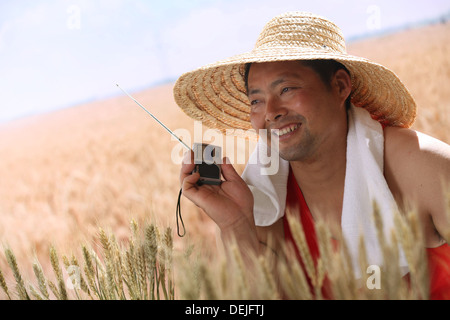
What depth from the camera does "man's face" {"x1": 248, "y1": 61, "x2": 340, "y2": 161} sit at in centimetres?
113

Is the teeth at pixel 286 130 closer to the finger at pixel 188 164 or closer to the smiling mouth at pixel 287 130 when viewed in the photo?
the smiling mouth at pixel 287 130

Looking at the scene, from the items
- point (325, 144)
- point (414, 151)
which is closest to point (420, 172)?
point (414, 151)

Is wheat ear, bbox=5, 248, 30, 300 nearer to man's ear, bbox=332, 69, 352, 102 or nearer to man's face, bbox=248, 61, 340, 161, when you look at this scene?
man's face, bbox=248, 61, 340, 161

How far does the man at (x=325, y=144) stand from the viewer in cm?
106

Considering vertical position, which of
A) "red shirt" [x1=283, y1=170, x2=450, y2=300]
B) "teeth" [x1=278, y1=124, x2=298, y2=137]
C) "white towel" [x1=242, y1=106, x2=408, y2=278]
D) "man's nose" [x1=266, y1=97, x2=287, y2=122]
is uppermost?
"man's nose" [x1=266, y1=97, x2=287, y2=122]

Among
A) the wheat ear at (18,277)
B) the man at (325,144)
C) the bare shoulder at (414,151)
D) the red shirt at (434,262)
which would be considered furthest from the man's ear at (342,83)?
the wheat ear at (18,277)

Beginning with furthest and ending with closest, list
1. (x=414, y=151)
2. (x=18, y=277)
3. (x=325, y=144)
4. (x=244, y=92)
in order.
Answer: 1. (x=244, y=92)
2. (x=325, y=144)
3. (x=414, y=151)
4. (x=18, y=277)

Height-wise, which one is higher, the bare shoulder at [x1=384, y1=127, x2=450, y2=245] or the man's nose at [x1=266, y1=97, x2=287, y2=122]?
the man's nose at [x1=266, y1=97, x2=287, y2=122]

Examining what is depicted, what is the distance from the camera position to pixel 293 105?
113 centimetres

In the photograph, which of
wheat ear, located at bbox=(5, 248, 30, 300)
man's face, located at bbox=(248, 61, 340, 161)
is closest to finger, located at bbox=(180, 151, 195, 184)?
man's face, located at bbox=(248, 61, 340, 161)

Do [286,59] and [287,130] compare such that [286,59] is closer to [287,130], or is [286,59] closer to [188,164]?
[287,130]

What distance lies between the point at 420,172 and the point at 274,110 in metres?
0.41

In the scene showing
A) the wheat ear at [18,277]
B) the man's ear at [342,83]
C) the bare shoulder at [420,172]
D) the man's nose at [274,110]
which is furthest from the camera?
the man's ear at [342,83]

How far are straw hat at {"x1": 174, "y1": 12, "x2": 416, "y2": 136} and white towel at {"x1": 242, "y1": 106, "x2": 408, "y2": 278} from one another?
117 millimetres
